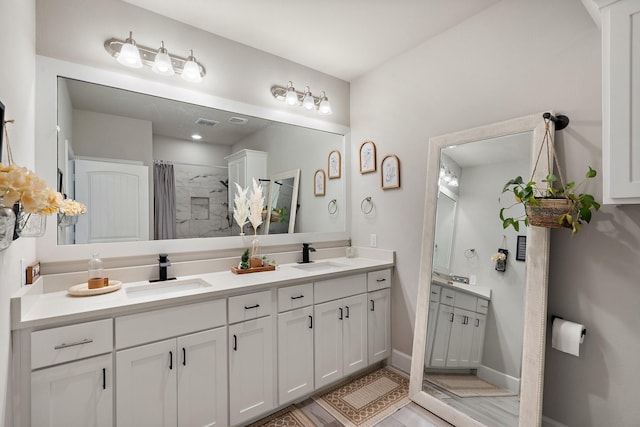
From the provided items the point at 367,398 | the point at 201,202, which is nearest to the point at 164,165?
the point at 201,202

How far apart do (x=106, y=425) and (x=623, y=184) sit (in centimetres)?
266

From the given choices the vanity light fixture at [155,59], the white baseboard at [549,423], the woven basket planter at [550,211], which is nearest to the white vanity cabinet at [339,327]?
the white baseboard at [549,423]

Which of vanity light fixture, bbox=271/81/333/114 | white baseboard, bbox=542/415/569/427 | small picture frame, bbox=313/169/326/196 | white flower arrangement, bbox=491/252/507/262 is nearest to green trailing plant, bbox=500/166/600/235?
white flower arrangement, bbox=491/252/507/262

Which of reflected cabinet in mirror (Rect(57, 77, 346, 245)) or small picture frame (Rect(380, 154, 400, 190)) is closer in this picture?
reflected cabinet in mirror (Rect(57, 77, 346, 245))

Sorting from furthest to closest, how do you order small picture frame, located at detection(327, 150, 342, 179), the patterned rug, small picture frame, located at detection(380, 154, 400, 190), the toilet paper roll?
1. small picture frame, located at detection(327, 150, 342, 179)
2. small picture frame, located at detection(380, 154, 400, 190)
3. the patterned rug
4. the toilet paper roll

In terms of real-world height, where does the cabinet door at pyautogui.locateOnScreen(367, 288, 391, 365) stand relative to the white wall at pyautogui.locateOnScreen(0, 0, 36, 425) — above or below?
below

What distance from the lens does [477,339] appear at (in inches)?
78.4

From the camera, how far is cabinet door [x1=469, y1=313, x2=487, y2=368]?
1969 millimetres

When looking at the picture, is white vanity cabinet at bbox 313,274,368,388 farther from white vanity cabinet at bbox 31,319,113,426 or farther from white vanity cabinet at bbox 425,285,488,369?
white vanity cabinet at bbox 31,319,113,426

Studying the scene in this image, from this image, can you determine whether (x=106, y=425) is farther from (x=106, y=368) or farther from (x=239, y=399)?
(x=239, y=399)

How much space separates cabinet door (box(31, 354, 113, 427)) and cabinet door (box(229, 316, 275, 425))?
2.03ft

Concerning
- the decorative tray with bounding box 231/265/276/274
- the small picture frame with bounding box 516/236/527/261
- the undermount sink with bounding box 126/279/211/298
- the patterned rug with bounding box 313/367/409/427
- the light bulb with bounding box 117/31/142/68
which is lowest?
the patterned rug with bounding box 313/367/409/427

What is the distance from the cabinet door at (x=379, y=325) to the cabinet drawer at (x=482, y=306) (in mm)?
829

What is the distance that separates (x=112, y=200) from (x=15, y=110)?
0.70 meters
